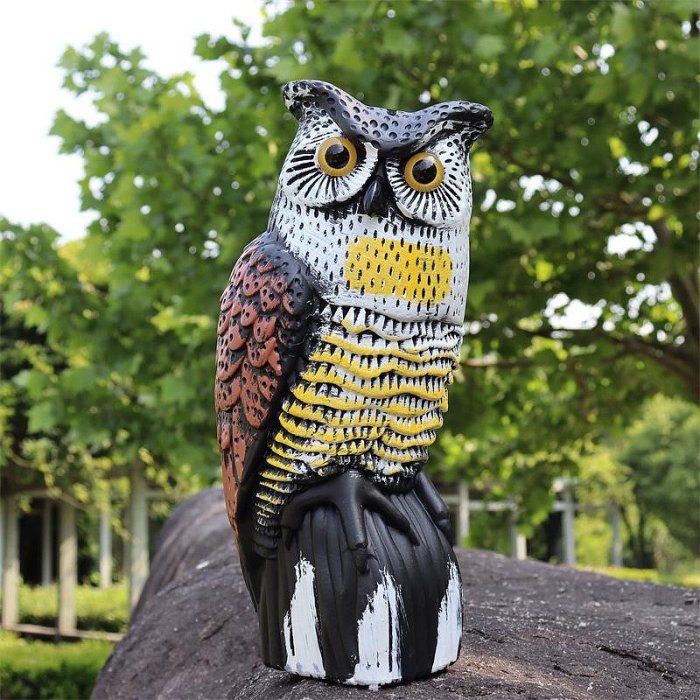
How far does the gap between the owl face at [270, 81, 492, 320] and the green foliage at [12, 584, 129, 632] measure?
9721 millimetres

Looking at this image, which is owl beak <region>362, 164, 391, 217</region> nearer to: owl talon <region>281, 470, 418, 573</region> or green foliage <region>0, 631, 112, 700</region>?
owl talon <region>281, 470, 418, 573</region>

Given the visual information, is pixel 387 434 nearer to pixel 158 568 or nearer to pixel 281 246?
pixel 281 246

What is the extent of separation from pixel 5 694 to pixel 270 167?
5.99 meters

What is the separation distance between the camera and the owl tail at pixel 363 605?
2.18 meters

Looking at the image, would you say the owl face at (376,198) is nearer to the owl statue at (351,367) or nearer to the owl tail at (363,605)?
the owl statue at (351,367)

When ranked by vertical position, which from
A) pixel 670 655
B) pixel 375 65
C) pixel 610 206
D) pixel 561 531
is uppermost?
pixel 375 65

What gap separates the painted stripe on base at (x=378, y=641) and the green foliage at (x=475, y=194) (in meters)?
2.03

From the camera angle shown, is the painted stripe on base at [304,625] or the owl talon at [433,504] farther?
the owl talon at [433,504]

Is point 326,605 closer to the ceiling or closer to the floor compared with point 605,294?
closer to the floor

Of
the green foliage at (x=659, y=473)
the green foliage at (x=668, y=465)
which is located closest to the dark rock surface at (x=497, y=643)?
the green foliage at (x=659, y=473)

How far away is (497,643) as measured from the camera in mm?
2611

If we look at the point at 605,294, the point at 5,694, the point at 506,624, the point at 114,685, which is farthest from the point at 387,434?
the point at 5,694

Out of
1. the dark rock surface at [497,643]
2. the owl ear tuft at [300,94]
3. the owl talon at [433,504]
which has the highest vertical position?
the owl ear tuft at [300,94]

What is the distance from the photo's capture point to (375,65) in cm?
393
